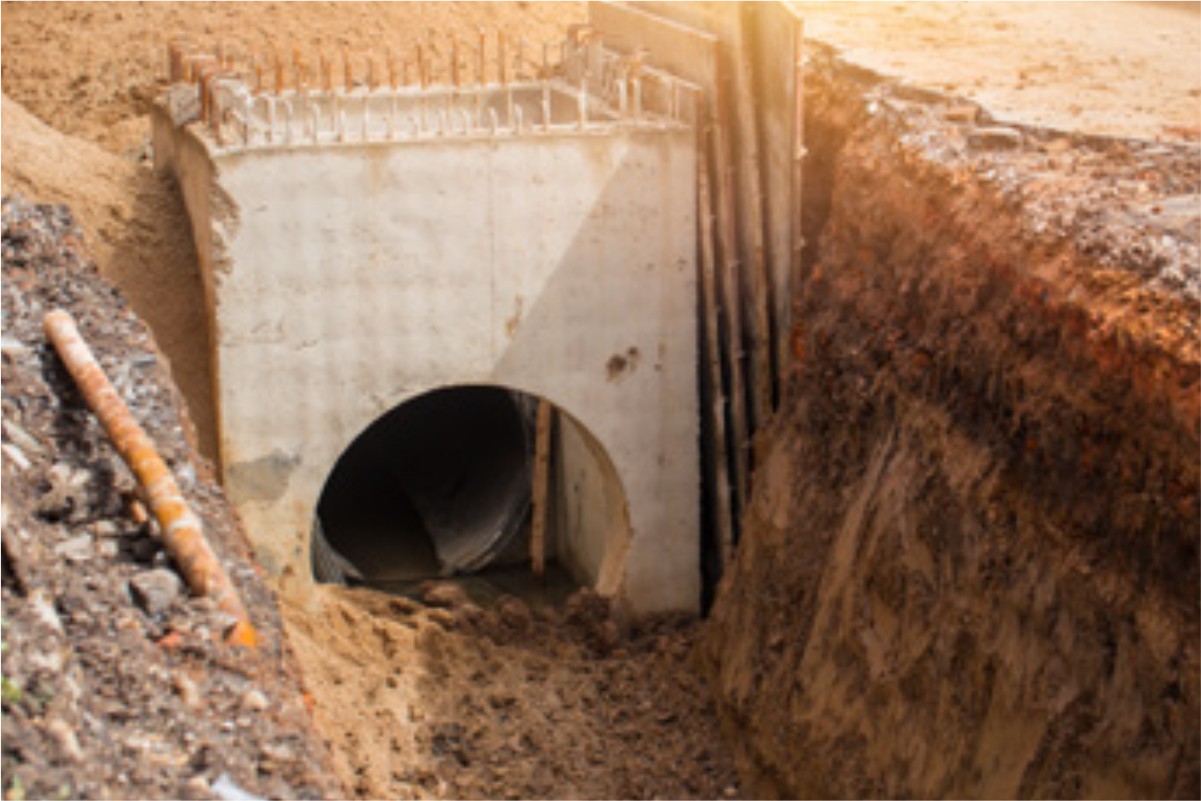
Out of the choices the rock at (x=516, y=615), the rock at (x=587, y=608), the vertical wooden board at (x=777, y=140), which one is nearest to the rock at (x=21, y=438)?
the vertical wooden board at (x=777, y=140)

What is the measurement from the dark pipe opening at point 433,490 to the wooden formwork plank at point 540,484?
0.42 m

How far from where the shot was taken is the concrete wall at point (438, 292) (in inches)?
548

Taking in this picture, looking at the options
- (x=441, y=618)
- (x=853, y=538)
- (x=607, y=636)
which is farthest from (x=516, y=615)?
(x=853, y=538)

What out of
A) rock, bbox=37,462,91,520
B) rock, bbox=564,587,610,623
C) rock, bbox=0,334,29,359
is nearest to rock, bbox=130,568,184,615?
rock, bbox=37,462,91,520

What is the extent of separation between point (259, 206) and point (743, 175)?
Answer: 355 cm

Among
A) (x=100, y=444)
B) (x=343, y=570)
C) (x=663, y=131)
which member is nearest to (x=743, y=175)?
(x=663, y=131)

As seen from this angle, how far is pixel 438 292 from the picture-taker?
1432cm

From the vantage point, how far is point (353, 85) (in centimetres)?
1609

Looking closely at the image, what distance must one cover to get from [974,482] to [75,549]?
5675 mm

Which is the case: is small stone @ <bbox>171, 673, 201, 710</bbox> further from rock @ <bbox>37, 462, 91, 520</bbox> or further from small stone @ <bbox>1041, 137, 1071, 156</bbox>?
small stone @ <bbox>1041, 137, 1071, 156</bbox>

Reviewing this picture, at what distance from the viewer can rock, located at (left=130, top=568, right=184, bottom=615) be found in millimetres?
6559

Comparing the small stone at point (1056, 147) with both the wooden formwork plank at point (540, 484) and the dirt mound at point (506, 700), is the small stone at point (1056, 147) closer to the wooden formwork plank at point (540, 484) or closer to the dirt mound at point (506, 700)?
the dirt mound at point (506, 700)

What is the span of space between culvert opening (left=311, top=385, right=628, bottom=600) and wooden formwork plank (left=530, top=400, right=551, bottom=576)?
2 cm

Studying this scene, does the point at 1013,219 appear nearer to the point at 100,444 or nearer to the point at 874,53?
the point at 874,53
